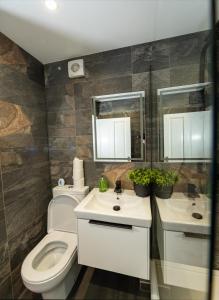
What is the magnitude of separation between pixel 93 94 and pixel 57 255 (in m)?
1.64

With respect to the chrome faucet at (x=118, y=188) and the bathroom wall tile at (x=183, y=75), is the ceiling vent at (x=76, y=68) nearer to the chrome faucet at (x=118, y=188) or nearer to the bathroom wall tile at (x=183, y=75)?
the bathroom wall tile at (x=183, y=75)

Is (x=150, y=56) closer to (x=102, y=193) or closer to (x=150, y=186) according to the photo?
(x=150, y=186)

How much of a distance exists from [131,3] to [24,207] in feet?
5.99

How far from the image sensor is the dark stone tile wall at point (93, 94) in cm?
140

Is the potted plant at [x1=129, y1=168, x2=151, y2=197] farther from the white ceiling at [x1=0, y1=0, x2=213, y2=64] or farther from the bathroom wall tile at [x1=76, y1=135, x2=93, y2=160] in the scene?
the white ceiling at [x1=0, y1=0, x2=213, y2=64]

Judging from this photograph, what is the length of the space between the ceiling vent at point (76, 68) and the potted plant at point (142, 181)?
116 cm

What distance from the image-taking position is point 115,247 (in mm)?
1144

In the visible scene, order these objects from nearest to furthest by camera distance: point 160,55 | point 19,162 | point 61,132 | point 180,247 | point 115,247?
point 180,247
point 115,247
point 160,55
point 19,162
point 61,132

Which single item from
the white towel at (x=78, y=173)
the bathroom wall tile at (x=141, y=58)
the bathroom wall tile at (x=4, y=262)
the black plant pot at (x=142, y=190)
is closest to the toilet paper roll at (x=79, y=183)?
the white towel at (x=78, y=173)

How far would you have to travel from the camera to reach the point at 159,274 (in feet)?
3.89

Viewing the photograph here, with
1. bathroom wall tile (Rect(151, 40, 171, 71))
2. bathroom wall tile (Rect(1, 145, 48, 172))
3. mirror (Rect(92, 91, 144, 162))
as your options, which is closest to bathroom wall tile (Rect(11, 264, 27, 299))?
bathroom wall tile (Rect(1, 145, 48, 172))

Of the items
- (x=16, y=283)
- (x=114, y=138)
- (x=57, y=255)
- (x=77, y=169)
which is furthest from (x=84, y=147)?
(x=16, y=283)

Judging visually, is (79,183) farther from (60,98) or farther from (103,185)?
(60,98)

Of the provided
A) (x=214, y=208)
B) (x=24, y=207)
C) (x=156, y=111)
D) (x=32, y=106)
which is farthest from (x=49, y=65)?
(x=214, y=208)
